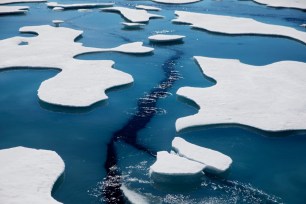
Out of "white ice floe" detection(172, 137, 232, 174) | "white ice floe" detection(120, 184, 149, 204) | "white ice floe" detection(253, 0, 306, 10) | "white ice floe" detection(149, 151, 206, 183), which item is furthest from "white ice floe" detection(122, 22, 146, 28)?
"white ice floe" detection(120, 184, 149, 204)

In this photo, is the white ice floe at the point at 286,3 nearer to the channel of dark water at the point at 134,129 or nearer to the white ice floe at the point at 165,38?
the white ice floe at the point at 165,38

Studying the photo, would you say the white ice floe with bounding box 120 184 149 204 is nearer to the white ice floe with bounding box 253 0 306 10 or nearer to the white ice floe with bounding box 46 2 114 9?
the white ice floe with bounding box 46 2 114 9

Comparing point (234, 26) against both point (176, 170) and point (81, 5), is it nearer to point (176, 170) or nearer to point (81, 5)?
point (81, 5)

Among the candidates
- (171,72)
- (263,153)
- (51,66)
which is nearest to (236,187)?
(263,153)

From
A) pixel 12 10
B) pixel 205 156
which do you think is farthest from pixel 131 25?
pixel 205 156

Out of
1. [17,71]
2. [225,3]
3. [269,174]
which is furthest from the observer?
[225,3]

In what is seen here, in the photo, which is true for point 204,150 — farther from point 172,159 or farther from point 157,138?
point 157,138
